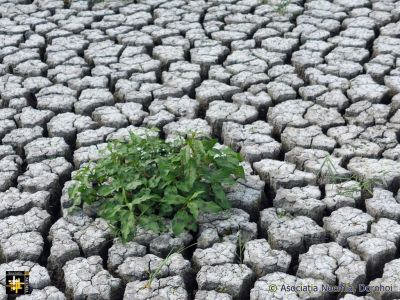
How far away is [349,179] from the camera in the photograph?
3830 mm

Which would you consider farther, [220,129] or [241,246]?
[220,129]

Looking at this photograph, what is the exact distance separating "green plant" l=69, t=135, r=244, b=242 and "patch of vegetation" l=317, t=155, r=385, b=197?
45cm

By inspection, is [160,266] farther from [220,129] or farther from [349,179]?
[220,129]

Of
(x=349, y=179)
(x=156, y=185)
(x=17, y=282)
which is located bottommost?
(x=17, y=282)

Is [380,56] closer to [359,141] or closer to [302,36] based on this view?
[302,36]

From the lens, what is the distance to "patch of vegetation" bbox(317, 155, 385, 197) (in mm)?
3740

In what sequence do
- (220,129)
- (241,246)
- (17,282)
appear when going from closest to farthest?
(17,282), (241,246), (220,129)

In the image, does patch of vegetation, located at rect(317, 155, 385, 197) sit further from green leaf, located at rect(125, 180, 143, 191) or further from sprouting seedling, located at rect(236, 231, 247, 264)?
green leaf, located at rect(125, 180, 143, 191)

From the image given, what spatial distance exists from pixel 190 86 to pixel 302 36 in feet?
3.22

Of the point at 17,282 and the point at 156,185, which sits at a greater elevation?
the point at 156,185

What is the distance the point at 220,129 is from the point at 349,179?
0.84 metres

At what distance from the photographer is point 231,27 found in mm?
5535

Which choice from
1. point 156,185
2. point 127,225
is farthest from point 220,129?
point 127,225

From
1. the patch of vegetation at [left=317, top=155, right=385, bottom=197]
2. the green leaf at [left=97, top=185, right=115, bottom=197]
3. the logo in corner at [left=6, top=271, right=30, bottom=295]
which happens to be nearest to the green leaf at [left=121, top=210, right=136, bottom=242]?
the green leaf at [left=97, top=185, right=115, bottom=197]
